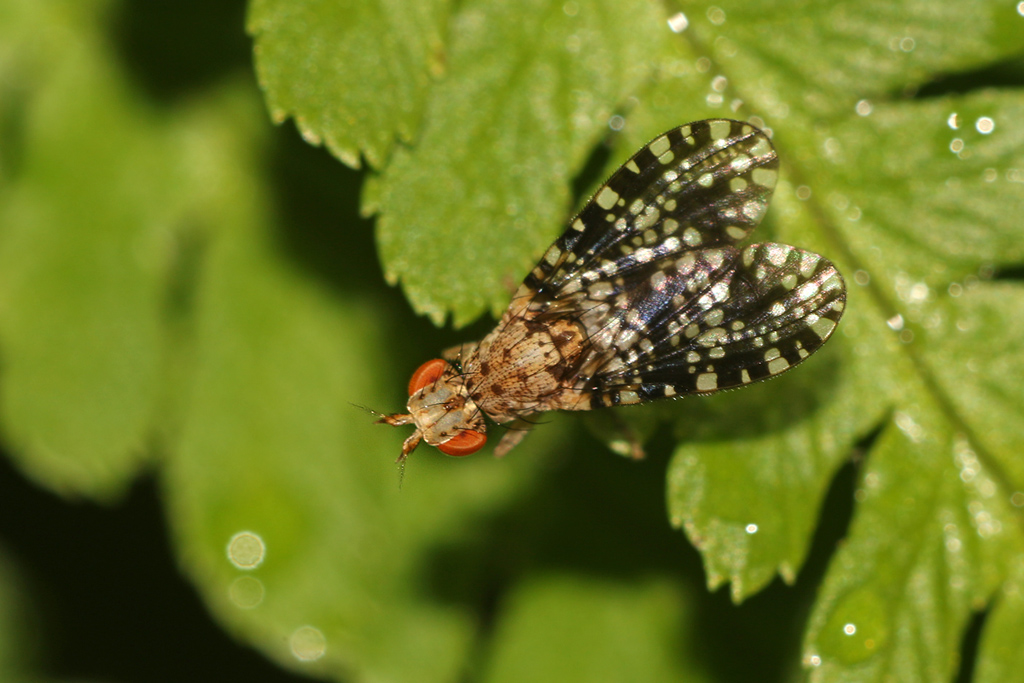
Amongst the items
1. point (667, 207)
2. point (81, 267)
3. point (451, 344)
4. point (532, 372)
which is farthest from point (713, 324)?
point (81, 267)

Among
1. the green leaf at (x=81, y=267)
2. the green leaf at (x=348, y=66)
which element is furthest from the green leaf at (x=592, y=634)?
the green leaf at (x=348, y=66)

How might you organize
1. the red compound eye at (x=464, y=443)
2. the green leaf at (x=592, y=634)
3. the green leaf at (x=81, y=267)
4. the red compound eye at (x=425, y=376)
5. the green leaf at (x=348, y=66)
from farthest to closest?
the green leaf at (x=592, y=634) < the green leaf at (x=81, y=267) < the red compound eye at (x=425, y=376) < the red compound eye at (x=464, y=443) < the green leaf at (x=348, y=66)

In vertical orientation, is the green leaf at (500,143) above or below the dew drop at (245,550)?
above

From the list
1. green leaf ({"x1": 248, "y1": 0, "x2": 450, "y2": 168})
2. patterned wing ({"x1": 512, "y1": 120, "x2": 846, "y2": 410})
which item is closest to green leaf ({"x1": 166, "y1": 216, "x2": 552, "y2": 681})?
patterned wing ({"x1": 512, "y1": 120, "x2": 846, "y2": 410})

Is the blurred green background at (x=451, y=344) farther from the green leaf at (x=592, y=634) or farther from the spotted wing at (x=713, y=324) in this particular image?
the spotted wing at (x=713, y=324)

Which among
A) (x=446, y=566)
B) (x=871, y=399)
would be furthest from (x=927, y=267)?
(x=446, y=566)

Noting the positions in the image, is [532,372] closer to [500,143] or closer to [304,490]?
[500,143]

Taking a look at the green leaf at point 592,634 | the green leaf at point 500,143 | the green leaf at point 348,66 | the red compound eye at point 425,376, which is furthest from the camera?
the green leaf at point 592,634
